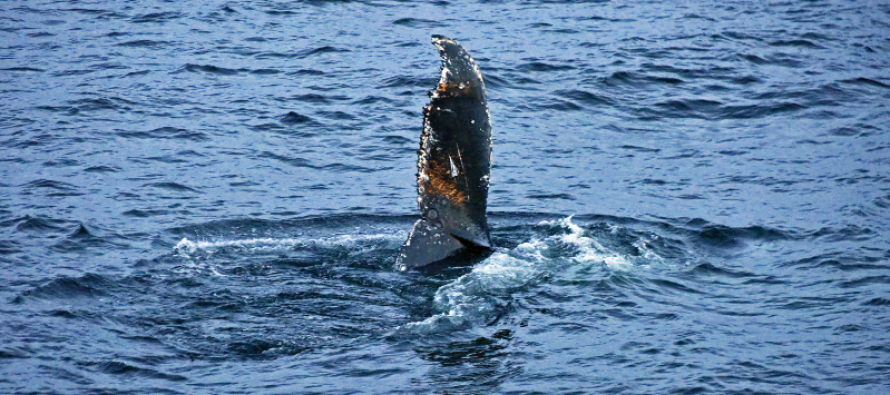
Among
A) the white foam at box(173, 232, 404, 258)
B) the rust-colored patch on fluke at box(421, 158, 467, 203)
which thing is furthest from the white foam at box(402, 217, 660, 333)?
the white foam at box(173, 232, 404, 258)

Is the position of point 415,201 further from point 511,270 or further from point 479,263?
point 479,263

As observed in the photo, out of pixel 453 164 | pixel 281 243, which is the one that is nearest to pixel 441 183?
pixel 453 164

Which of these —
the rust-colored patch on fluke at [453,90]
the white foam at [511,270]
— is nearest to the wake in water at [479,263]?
the white foam at [511,270]

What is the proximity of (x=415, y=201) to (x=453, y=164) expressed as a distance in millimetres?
3597

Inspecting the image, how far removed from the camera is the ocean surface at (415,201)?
8289 mm

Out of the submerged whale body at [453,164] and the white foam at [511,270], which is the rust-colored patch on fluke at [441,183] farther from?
the white foam at [511,270]

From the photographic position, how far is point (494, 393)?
25.2 feet

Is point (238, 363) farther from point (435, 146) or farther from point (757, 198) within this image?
point (757, 198)

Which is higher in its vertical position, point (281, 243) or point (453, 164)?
point (453, 164)

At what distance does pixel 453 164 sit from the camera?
358 inches

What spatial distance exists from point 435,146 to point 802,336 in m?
3.18

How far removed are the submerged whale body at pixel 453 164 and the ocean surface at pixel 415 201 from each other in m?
0.33

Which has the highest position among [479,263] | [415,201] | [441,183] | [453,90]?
[453,90]

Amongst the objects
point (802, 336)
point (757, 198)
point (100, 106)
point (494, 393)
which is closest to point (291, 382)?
point (494, 393)
